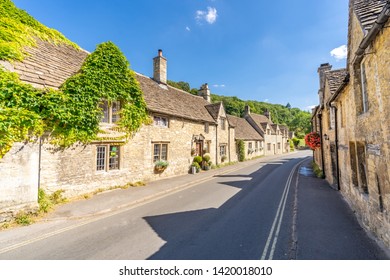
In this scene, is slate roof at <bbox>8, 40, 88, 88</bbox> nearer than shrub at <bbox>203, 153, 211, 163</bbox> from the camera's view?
Yes

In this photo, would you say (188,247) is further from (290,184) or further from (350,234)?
(290,184)

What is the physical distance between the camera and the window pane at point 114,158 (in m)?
12.0

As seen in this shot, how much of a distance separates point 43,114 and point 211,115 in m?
18.2

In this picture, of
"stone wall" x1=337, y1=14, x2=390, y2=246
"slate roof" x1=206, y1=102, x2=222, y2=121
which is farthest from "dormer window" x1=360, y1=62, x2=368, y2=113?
"slate roof" x1=206, y1=102, x2=222, y2=121

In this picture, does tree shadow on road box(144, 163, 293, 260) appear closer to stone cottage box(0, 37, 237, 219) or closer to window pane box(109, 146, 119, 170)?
stone cottage box(0, 37, 237, 219)

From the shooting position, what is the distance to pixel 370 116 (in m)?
5.63

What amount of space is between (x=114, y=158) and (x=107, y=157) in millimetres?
582

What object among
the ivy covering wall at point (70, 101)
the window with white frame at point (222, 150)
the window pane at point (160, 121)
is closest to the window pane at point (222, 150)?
the window with white frame at point (222, 150)

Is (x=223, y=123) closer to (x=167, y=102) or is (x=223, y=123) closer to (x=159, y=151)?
(x=167, y=102)

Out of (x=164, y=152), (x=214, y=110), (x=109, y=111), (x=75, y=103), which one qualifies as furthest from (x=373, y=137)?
(x=214, y=110)

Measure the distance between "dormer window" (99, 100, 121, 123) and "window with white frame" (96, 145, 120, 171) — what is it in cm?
171

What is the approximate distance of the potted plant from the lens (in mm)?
15055

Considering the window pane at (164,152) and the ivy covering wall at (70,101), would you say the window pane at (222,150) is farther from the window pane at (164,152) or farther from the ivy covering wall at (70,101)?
the ivy covering wall at (70,101)

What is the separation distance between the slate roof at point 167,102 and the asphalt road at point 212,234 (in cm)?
848
